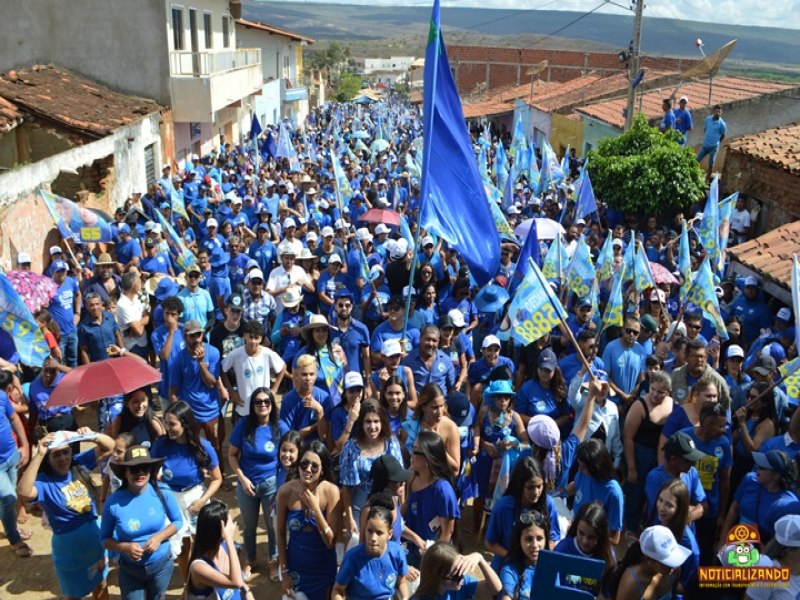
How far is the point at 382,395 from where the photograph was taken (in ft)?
19.2

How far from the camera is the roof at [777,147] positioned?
1153 centimetres

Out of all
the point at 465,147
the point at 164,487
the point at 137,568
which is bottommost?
the point at 137,568

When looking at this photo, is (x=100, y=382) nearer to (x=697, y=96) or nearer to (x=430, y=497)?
(x=430, y=497)

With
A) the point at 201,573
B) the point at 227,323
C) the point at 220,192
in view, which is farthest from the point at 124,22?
the point at 201,573

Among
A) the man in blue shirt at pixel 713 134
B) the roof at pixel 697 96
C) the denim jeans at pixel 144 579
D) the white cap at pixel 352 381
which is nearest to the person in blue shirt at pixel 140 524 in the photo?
the denim jeans at pixel 144 579

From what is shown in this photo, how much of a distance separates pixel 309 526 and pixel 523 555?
1.26 meters

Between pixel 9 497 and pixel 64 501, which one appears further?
pixel 9 497

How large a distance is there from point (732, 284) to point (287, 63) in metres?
38.7

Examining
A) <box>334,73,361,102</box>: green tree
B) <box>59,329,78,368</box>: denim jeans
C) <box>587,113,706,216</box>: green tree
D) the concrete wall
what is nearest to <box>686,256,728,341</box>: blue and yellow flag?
<box>587,113,706,216</box>: green tree

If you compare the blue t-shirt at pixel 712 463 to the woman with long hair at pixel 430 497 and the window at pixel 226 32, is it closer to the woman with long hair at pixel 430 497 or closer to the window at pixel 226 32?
the woman with long hair at pixel 430 497

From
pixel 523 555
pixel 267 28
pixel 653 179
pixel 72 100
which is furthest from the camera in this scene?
pixel 267 28

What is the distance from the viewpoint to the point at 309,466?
4512 mm

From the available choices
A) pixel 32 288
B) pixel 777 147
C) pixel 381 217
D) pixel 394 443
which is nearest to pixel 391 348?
pixel 394 443

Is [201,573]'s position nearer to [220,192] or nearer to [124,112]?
[220,192]
